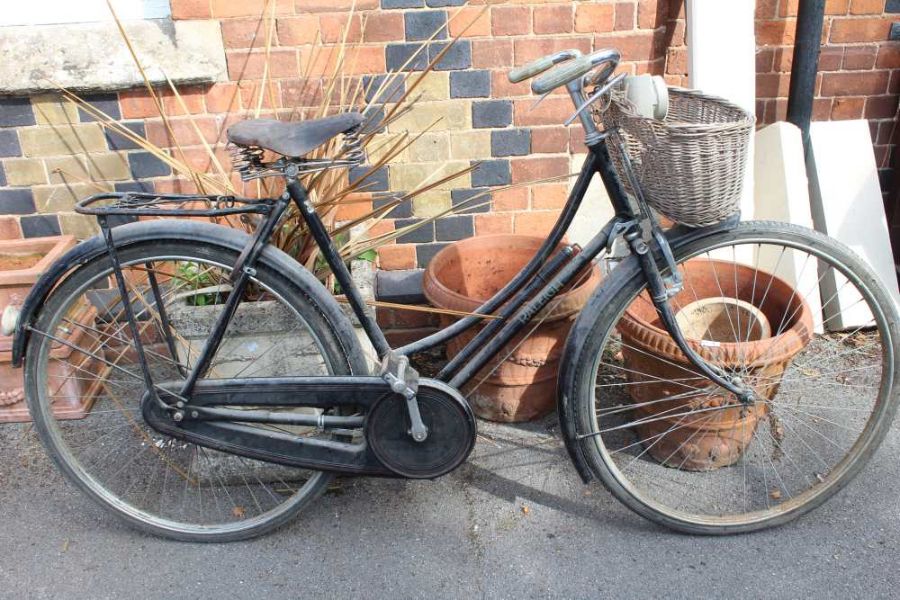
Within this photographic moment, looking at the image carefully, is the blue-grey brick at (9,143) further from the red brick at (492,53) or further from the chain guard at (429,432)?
the chain guard at (429,432)

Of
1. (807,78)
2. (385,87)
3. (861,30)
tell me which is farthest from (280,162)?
(861,30)

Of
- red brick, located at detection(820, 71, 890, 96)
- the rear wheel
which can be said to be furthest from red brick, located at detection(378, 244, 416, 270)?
red brick, located at detection(820, 71, 890, 96)

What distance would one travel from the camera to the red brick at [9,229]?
3.28 meters

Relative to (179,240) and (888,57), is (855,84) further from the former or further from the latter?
(179,240)

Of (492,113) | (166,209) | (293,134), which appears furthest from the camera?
(492,113)

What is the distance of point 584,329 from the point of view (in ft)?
7.43

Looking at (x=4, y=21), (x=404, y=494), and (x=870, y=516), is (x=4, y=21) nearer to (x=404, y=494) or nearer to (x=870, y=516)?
(x=404, y=494)

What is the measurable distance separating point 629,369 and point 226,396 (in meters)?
1.38

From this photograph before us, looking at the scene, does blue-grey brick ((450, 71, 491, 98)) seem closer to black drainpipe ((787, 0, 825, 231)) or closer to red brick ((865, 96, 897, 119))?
black drainpipe ((787, 0, 825, 231))

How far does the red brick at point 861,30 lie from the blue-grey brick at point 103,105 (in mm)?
3051

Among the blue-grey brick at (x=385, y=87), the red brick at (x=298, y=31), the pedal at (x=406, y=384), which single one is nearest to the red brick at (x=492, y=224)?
the blue-grey brick at (x=385, y=87)

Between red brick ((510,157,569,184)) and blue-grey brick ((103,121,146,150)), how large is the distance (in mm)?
1521

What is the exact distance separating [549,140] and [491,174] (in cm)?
28

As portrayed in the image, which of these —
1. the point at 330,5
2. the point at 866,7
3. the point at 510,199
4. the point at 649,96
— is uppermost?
the point at 330,5
